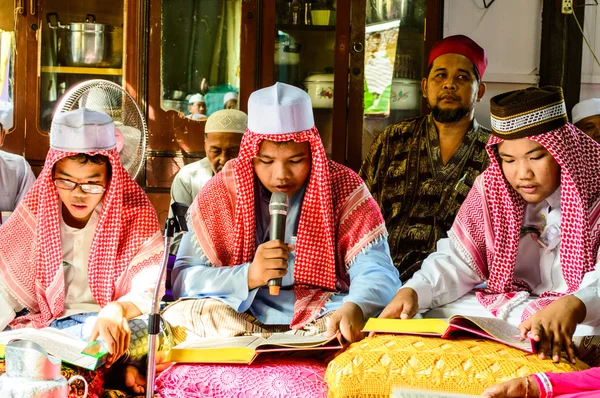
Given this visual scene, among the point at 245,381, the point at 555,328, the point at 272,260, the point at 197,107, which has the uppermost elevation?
the point at 197,107

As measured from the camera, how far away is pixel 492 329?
8.42 feet

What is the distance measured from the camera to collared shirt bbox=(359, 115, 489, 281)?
4.36 meters

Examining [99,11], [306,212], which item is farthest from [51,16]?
[306,212]

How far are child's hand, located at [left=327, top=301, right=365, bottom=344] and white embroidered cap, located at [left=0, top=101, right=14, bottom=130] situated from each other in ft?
9.53

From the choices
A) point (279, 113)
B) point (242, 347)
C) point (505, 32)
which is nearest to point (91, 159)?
point (279, 113)

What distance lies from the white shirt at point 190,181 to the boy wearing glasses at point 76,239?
190 cm

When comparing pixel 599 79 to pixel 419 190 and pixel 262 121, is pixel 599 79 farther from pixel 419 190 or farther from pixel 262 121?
pixel 262 121

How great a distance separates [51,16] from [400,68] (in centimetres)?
217

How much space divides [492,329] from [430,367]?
25 cm

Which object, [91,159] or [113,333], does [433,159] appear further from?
[113,333]

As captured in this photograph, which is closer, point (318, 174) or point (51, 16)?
point (318, 174)

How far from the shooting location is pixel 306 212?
3.13 metres

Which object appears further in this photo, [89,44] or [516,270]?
[89,44]

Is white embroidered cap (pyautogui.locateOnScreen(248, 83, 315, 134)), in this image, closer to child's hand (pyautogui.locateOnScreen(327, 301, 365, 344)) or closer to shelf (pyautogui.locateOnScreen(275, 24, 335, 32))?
child's hand (pyautogui.locateOnScreen(327, 301, 365, 344))
